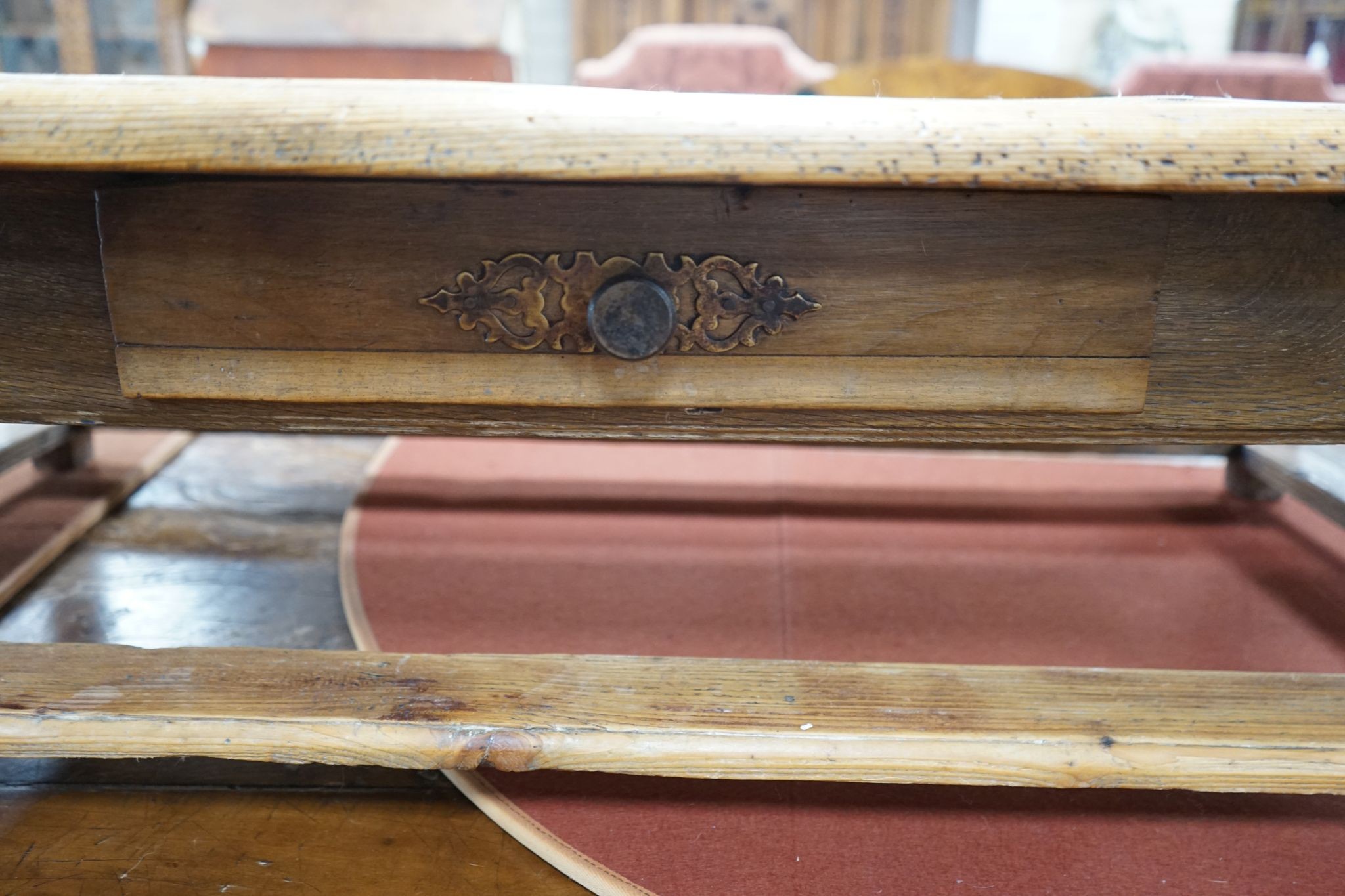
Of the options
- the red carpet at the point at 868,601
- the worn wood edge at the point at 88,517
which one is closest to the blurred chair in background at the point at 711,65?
the red carpet at the point at 868,601

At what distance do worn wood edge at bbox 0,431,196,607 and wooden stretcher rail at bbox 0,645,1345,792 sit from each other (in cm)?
46

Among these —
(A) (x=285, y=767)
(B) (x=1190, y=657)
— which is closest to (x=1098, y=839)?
(B) (x=1190, y=657)

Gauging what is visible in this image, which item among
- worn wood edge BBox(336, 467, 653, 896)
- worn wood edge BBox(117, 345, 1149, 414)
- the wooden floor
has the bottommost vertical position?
the wooden floor

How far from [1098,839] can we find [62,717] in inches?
30.9

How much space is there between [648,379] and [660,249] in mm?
85

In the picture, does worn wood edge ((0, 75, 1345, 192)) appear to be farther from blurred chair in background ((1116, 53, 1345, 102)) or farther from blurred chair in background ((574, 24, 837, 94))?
blurred chair in background ((574, 24, 837, 94))

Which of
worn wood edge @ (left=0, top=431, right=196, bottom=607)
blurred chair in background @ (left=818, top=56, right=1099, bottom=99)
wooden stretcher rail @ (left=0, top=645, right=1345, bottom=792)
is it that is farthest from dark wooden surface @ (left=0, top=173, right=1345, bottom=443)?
blurred chair in background @ (left=818, top=56, right=1099, bottom=99)

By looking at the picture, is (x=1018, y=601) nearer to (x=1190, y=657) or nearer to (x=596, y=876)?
(x=1190, y=657)

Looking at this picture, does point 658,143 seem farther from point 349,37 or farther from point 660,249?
point 349,37

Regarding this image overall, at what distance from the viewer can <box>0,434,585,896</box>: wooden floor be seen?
739mm

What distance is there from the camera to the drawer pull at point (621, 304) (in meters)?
0.59

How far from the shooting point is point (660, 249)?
60 cm

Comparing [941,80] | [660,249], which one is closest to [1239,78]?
[941,80]

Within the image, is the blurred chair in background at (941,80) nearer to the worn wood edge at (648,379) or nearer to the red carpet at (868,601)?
the red carpet at (868,601)
